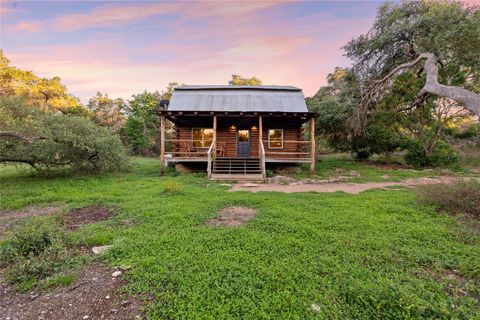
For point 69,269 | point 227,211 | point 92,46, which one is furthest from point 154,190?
point 92,46

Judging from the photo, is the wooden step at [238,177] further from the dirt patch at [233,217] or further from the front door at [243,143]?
the dirt patch at [233,217]

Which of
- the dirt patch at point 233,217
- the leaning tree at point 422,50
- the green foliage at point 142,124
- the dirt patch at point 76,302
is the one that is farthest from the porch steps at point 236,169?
the green foliage at point 142,124

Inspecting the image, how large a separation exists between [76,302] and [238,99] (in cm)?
1257

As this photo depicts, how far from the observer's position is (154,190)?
804cm

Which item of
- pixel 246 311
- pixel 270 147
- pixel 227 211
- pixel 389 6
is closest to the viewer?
pixel 246 311

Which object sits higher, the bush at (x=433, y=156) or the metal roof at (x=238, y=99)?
the metal roof at (x=238, y=99)

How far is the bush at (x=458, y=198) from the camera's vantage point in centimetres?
520

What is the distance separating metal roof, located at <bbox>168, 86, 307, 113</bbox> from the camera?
1281 cm

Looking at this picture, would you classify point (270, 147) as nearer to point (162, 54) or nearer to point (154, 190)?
point (154, 190)

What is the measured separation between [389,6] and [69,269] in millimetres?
18250

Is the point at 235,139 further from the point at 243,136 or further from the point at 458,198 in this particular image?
the point at 458,198

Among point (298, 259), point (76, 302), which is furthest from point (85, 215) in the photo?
point (298, 259)

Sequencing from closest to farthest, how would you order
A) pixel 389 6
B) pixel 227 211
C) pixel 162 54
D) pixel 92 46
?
1. pixel 227 211
2. pixel 389 6
3. pixel 92 46
4. pixel 162 54

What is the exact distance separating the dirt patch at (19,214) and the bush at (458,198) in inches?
412
